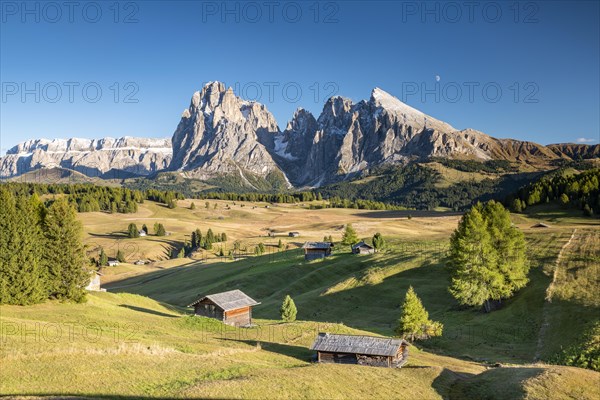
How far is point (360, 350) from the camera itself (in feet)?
138

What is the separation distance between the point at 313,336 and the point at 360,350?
10.8 meters

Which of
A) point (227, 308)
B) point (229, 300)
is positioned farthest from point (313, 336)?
point (229, 300)

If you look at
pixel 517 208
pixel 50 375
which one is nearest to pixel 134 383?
pixel 50 375

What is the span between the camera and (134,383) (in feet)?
86.3

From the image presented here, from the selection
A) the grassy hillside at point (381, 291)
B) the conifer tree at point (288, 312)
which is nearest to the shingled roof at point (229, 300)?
the conifer tree at point (288, 312)

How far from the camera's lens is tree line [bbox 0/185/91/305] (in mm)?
47312

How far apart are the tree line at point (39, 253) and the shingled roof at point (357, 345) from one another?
29780 millimetres

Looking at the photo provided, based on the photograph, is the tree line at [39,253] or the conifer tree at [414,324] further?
the conifer tree at [414,324]

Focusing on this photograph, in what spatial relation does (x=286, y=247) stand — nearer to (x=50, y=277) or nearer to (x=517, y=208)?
(x=517, y=208)

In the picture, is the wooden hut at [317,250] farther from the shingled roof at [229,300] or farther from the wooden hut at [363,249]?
the shingled roof at [229,300]

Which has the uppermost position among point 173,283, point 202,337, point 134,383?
point 134,383

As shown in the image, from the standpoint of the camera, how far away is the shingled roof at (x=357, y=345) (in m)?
41.2

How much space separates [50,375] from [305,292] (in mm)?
62017

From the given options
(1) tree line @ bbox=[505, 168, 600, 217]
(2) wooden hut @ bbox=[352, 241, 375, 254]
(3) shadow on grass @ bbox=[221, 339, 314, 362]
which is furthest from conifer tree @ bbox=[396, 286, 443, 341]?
(1) tree line @ bbox=[505, 168, 600, 217]
